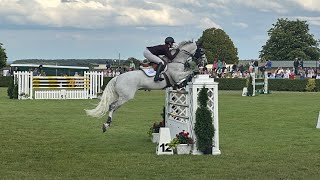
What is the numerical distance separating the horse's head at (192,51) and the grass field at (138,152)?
2.02 meters

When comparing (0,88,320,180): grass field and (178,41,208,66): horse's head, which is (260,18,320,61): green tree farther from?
(178,41,208,66): horse's head

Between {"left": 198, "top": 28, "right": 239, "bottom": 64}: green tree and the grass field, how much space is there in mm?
82270

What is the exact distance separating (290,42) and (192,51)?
9384 cm

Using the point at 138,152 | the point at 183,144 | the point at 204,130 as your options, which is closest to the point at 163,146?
the point at 183,144

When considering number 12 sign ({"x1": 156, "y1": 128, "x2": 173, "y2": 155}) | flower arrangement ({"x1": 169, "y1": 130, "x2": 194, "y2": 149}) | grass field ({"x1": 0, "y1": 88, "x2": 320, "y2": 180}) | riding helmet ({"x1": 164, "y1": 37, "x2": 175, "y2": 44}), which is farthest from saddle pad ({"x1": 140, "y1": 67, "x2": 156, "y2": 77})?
grass field ({"x1": 0, "y1": 88, "x2": 320, "y2": 180})

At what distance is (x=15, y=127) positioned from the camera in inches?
653

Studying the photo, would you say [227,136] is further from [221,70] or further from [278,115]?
[221,70]

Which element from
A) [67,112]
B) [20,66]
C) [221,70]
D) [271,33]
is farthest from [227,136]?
[271,33]

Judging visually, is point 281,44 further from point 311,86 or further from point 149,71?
point 149,71

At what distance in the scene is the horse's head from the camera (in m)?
12.3

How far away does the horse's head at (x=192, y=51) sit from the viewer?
1230 cm

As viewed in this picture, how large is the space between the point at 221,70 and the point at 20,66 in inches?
1286

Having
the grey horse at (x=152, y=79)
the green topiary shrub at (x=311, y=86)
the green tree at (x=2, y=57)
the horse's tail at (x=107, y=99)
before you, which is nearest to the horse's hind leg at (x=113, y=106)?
the grey horse at (x=152, y=79)

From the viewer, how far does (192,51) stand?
12.4 metres
